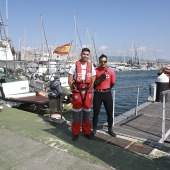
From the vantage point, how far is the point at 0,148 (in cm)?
409

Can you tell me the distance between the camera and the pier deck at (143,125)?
512 cm

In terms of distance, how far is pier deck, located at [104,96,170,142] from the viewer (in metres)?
5.12

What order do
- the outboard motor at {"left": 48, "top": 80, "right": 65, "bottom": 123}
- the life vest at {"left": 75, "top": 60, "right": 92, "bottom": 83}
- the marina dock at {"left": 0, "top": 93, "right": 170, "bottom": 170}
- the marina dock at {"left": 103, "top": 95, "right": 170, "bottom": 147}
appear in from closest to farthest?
the marina dock at {"left": 0, "top": 93, "right": 170, "bottom": 170}
the life vest at {"left": 75, "top": 60, "right": 92, "bottom": 83}
the marina dock at {"left": 103, "top": 95, "right": 170, "bottom": 147}
the outboard motor at {"left": 48, "top": 80, "right": 65, "bottom": 123}

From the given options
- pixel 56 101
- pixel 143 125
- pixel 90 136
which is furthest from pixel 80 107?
pixel 143 125

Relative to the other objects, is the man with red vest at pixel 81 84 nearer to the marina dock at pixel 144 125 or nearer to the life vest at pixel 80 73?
the life vest at pixel 80 73

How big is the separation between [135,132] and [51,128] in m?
2.03

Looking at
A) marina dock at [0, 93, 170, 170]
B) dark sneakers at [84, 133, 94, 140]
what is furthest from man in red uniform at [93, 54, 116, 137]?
marina dock at [0, 93, 170, 170]

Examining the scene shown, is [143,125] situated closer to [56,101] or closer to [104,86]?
[104,86]

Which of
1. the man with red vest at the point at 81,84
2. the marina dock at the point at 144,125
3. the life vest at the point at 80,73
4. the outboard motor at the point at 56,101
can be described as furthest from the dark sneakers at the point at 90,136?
the outboard motor at the point at 56,101

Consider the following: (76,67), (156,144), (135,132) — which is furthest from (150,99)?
(76,67)

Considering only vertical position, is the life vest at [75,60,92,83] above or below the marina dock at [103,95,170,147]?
above

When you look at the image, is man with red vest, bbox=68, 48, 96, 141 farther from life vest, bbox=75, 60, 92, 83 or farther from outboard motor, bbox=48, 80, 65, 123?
outboard motor, bbox=48, 80, 65, 123

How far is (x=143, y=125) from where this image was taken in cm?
600

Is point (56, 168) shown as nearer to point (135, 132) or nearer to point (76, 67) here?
point (76, 67)
